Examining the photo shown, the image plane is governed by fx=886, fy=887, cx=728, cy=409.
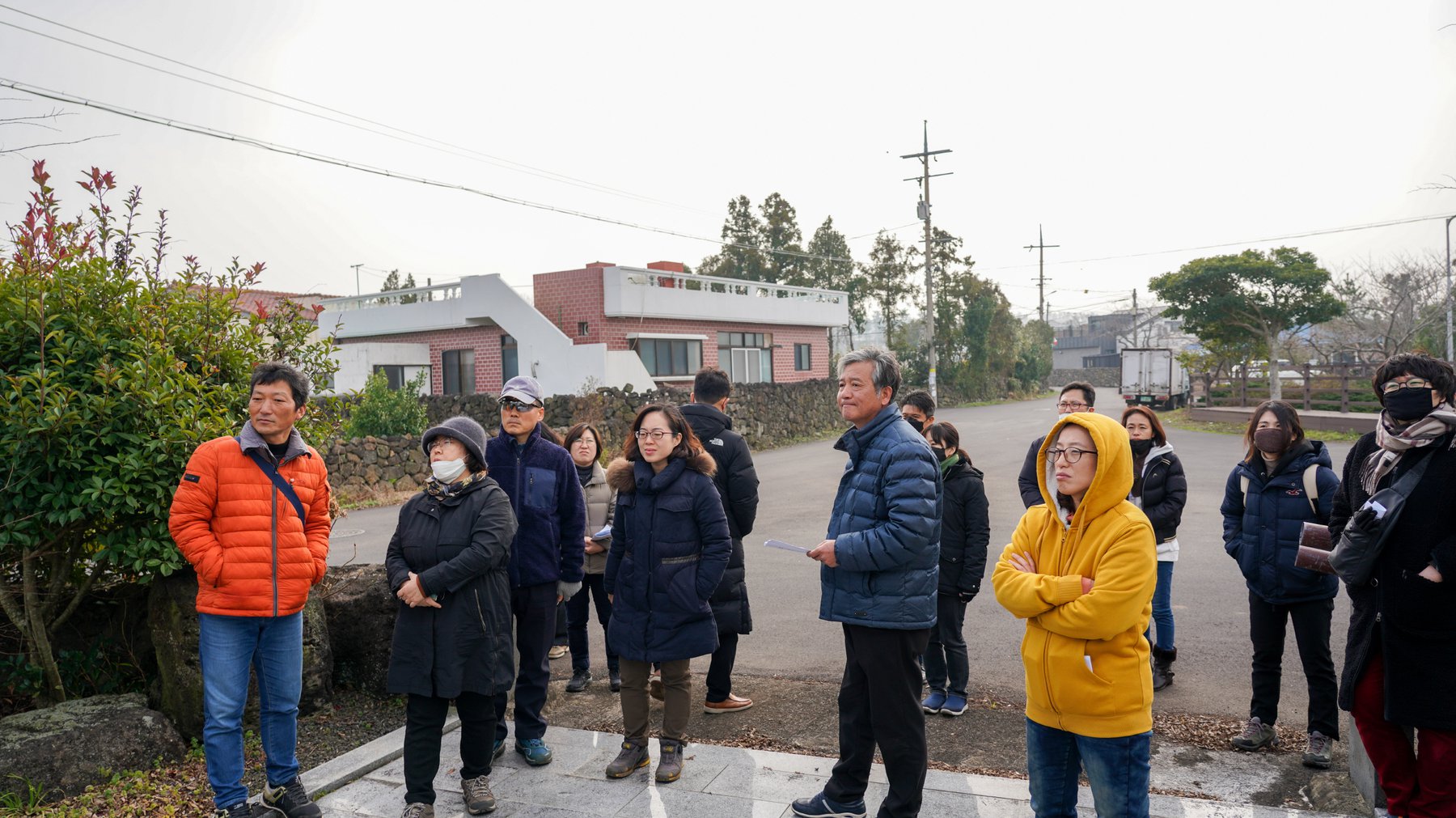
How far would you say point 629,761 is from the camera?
4230mm

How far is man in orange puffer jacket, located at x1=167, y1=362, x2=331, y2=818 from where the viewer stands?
3.73m

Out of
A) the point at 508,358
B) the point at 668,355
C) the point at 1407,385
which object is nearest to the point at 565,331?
the point at 508,358

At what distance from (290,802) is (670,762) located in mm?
1662

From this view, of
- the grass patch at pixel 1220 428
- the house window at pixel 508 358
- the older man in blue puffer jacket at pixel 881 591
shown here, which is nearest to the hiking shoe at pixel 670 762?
the older man in blue puffer jacket at pixel 881 591

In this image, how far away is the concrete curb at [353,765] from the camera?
416cm

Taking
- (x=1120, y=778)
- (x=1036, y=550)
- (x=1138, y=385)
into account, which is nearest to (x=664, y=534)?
(x=1036, y=550)

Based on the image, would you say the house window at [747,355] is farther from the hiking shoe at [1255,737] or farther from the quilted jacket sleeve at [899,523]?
the quilted jacket sleeve at [899,523]

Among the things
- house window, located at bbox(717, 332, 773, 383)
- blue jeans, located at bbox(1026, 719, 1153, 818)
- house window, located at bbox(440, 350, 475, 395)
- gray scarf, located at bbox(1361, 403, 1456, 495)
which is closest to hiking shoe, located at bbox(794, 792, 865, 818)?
blue jeans, located at bbox(1026, 719, 1153, 818)

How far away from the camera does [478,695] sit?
12.8 ft

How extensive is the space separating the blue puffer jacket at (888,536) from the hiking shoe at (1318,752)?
213 centimetres

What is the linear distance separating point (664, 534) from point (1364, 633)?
9.48 ft

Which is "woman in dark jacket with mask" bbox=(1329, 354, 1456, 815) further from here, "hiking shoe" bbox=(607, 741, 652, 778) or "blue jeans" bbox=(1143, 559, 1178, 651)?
"hiking shoe" bbox=(607, 741, 652, 778)

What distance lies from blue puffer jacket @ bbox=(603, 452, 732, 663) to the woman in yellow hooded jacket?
1.58 metres

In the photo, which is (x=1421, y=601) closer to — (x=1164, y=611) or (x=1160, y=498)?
(x=1160, y=498)
